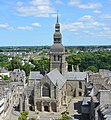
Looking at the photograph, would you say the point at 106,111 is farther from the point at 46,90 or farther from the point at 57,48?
the point at 57,48

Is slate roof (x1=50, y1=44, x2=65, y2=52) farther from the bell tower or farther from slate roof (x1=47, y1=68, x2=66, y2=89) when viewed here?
→ slate roof (x1=47, y1=68, x2=66, y2=89)

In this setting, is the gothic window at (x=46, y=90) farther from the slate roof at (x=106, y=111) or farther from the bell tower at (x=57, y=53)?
the slate roof at (x=106, y=111)

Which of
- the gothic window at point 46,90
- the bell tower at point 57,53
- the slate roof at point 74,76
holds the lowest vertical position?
→ the gothic window at point 46,90

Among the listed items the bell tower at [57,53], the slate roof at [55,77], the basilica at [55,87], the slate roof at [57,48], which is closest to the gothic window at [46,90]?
the basilica at [55,87]

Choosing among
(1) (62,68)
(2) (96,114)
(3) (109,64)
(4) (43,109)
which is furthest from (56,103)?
(3) (109,64)

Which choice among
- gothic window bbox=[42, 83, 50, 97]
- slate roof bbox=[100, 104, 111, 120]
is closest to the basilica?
gothic window bbox=[42, 83, 50, 97]

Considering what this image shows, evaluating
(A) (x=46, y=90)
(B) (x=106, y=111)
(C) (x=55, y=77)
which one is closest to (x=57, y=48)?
(C) (x=55, y=77)

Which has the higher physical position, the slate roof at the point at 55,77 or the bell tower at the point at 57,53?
the bell tower at the point at 57,53
